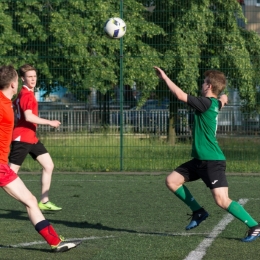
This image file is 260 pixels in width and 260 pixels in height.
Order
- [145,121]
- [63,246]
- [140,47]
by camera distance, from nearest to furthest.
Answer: [63,246] → [145,121] → [140,47]

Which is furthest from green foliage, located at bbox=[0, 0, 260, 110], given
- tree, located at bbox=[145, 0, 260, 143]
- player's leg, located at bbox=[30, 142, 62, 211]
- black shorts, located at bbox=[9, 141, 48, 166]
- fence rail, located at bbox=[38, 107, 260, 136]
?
black shorts, located at bbox=[9, 141, 48, 166]

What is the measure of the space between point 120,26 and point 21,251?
22.6 ft

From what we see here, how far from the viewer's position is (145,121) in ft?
51.9

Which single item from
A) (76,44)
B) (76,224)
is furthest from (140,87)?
(76,224)

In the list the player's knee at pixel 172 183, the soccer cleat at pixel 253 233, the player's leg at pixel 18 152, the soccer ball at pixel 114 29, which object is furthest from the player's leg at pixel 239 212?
the soccer ball at pixel 114 29

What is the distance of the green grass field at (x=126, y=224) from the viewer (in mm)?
7242

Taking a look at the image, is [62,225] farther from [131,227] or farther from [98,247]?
[98,247]

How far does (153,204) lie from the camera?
10.8m

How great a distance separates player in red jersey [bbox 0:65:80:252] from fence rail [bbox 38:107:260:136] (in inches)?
337

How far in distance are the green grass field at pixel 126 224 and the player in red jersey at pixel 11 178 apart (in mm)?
206

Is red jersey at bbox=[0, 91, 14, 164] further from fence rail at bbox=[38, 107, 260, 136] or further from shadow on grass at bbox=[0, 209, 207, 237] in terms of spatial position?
fence rail at bbox=[38, 107, 260, 136]

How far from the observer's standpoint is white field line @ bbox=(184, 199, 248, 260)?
22.9 feet

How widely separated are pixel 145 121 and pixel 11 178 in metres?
8.86

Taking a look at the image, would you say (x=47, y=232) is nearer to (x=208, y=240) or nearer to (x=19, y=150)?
(x=208, y=240)
